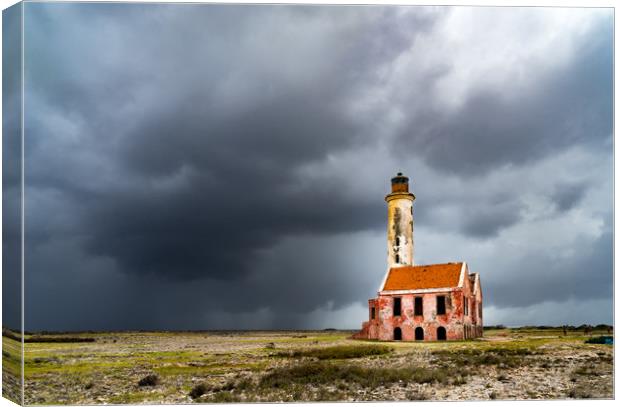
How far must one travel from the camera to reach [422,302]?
26875 millimetres

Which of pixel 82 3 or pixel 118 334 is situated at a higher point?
pixel 82 3

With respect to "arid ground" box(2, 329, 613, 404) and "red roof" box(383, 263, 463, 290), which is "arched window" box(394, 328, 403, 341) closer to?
"red roof" box(383, 263, 463, 290)

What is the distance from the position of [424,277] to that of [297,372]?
1126 cm

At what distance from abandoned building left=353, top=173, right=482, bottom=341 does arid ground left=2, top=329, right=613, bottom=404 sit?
309 cm

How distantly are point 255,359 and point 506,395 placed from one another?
26.1 feet

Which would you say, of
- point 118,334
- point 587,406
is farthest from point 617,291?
point 118,334

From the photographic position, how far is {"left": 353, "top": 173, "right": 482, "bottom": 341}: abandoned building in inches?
1001

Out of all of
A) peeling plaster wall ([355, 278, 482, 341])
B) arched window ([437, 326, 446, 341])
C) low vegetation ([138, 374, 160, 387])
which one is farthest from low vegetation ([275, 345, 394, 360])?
low vegetation ([138, 374, 160, 387])

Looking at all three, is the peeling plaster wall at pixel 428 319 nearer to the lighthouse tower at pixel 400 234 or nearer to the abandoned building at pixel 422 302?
the abandoned building at pixel 422 302

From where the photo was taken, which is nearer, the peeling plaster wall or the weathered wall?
the peeling plaster wall

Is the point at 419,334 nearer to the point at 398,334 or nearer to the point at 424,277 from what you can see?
the point at 398,334

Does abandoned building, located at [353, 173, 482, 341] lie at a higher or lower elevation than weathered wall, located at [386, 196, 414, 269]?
lower

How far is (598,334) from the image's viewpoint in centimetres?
2209

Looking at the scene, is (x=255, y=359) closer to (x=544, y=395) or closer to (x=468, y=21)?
(x=544, y=395)
